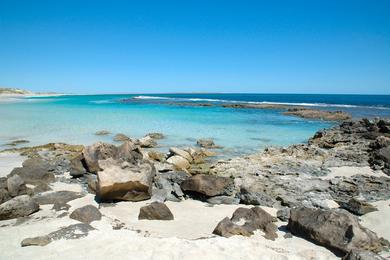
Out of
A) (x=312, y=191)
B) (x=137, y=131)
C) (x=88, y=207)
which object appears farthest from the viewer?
(x=137, y=131)

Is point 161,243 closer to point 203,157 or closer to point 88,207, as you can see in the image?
point 88,207

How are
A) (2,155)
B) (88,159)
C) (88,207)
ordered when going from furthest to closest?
1. (2,155)
2. (88,159)
3. (88,207)

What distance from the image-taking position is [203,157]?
1561 centimetres

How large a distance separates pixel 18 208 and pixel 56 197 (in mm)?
1266

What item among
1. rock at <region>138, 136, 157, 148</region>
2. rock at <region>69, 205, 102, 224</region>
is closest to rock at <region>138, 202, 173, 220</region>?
rock at <region>69, 205, 102, 224</region>

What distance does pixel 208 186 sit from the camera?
9320 mm

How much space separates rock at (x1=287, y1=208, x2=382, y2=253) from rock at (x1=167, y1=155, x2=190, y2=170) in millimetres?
6730

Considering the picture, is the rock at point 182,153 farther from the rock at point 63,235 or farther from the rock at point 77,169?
the rock at point 63,235

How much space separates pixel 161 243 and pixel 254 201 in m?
3.38

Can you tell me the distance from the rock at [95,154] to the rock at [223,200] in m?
4.14

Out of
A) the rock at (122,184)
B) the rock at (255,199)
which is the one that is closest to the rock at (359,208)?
the rock at (255,199)

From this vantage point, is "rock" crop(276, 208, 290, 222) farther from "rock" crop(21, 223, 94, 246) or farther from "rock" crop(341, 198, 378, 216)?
"rock" crop(21, 223, 94, 246)

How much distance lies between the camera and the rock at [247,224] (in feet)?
21.8

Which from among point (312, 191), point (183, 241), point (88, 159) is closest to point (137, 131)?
point (88, 159)
